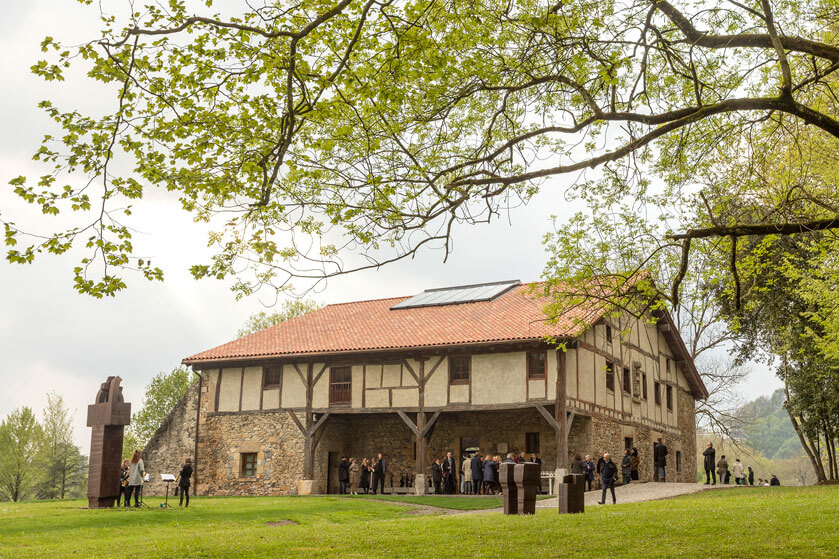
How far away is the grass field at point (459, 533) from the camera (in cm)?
1035

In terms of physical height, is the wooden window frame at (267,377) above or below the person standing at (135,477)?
above

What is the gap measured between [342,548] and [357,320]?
1983 centimetres

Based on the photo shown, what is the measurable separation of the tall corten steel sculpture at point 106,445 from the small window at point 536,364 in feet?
37.0

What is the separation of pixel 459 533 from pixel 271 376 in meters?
17.1

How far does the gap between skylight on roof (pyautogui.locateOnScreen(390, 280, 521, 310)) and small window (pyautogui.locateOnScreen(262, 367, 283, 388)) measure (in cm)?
530

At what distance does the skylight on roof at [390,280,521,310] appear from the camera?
30.0 meters

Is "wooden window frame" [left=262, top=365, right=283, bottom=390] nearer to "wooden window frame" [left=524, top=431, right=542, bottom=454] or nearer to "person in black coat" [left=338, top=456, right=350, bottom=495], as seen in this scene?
"person in black coat" [left=338, top=456, right=350, bottom=495]

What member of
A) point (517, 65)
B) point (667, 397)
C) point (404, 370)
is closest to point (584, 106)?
point (517, 65)

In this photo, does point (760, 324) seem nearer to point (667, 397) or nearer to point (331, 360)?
point (667, 397)

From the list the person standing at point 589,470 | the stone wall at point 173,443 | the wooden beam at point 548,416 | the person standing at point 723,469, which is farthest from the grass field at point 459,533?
the person standing at point 723,469

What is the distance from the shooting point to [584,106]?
40.4 ft

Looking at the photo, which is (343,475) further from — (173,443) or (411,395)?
(173,443)

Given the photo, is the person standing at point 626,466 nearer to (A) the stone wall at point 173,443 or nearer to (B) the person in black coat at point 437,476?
(B) the person in black coat at point 437,476

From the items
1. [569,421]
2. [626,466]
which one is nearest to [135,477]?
[569,421]
